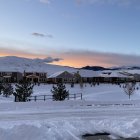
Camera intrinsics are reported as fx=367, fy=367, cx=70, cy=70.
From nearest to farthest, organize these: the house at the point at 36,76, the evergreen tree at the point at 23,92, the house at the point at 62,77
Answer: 1. the evergreen tree at the point at 23,92
2. the house at the point at 62,77
3. the house at the point at 36,76

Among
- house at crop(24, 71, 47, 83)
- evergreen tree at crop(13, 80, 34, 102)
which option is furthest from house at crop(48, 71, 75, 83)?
evergreen tree at crop(13, 80, 34, 102)

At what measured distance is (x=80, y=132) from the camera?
1359 cm

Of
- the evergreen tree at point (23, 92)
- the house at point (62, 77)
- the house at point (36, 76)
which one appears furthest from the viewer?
the house at point (36, 76)

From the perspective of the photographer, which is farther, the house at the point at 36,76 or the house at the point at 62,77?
the house at the point at 36,76

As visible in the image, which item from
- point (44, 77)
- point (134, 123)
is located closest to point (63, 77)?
point (44, 77)

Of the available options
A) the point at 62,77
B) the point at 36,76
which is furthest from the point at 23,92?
the point at 36,76

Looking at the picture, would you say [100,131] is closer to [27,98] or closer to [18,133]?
[18,133]

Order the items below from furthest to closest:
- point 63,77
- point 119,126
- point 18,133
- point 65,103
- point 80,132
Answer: point 63,77, point 65,103, point 119,126, point 80,132, point 18,133

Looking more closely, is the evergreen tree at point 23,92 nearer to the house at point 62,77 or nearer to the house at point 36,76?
the house at point 62,77

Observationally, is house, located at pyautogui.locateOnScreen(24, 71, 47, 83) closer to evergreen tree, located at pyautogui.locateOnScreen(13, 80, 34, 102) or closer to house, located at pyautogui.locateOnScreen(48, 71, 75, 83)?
house, located at pyautogui.locateOnScreen(48, 71, 75, 83)

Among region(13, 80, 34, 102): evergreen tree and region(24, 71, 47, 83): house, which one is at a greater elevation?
region(24, 71, 47, 83): house

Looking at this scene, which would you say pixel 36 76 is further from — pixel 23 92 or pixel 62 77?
pixel 23 92

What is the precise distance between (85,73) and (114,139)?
535 feet

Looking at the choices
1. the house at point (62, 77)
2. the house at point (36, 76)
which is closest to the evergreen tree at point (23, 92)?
the house at point (62, 77)
